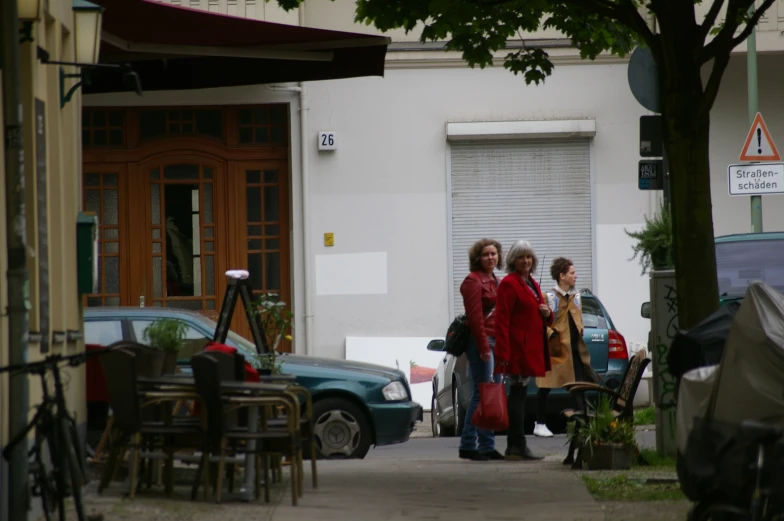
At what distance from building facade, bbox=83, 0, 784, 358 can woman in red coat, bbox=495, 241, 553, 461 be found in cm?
921

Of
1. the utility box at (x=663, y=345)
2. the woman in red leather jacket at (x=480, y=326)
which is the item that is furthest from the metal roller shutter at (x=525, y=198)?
the utility box at (x=663, y=345)

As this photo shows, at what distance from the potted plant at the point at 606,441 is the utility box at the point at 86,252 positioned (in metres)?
3.81

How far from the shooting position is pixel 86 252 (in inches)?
363

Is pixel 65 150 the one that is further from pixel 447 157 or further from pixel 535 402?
pixel 447 157

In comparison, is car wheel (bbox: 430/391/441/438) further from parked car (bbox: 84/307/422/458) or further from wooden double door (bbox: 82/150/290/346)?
wooden double door (bbox: 82/150/290/346)

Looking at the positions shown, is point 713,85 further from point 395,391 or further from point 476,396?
point 395,391

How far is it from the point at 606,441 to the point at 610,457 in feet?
0.40

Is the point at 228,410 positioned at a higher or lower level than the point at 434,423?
higher

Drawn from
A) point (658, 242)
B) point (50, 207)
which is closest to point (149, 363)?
point (50, 207)

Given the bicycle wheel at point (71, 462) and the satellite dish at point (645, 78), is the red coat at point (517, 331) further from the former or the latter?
the bicycle wheel at point (71, 462)

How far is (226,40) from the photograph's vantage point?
37.3 feet

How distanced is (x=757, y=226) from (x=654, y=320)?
5.87 meters

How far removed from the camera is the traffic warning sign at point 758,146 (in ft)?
49.7

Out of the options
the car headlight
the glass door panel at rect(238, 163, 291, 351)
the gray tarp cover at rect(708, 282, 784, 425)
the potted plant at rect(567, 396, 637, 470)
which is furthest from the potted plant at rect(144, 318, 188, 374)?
the glass door panel at rect(238, 163, 291, 351)
